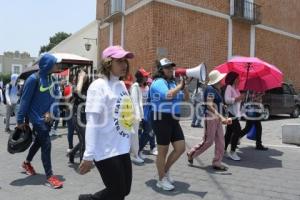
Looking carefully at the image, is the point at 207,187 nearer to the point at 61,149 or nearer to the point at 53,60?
the point at 53,60

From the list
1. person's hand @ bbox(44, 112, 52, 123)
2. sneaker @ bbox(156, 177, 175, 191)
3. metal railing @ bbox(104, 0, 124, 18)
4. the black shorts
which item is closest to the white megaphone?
the black shorts

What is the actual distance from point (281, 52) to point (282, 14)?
2.35 m

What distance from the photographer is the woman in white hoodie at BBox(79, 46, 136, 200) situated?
337 centimetres

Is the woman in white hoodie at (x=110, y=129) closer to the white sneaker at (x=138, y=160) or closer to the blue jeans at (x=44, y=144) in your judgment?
the blue jeans at (x=44, y=144)

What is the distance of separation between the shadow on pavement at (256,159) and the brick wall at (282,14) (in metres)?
15.0

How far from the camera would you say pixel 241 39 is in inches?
819

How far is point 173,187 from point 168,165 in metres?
0.31

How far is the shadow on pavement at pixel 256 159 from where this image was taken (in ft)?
23.7

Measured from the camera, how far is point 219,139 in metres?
6.77

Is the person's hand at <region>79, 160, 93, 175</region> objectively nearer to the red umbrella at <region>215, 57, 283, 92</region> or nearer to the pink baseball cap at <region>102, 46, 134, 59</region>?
the pink baseball cap at <region>102, 46, 134, 59</region>

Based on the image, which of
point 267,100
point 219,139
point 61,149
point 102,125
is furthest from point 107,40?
point 102,125

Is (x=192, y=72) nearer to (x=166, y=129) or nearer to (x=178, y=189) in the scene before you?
(x=166, y=129)

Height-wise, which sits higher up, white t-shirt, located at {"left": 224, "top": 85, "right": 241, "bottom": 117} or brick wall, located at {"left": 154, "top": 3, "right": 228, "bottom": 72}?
brick wall, located at {"left": 154, "top": 3, "right": 228, "bottom": 72}

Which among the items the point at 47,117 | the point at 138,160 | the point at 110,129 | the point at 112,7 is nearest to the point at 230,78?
the point at 138,160
